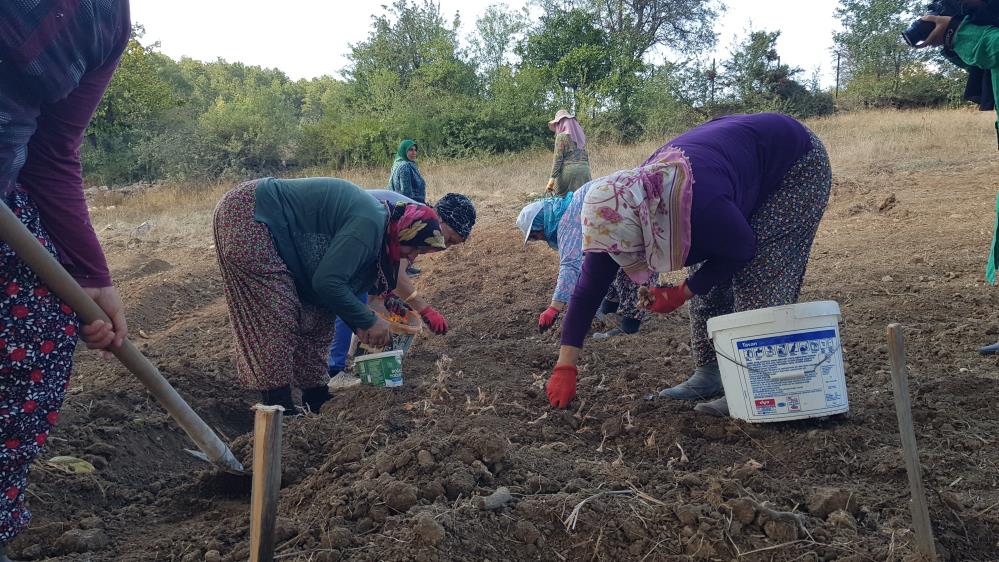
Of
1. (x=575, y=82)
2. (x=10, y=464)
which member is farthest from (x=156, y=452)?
(x=575, y=82)

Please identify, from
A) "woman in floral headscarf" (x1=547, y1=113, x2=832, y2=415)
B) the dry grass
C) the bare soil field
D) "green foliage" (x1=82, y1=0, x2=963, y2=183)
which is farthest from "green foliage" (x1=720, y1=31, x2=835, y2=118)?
"woman in floral headscarf" (x1=547, y1=113, x2=832, y2=415)

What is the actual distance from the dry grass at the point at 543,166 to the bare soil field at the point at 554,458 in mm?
6560

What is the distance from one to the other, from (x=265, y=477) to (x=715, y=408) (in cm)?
202

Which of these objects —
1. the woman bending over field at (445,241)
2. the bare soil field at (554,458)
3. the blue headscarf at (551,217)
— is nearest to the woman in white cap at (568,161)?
the bare soil field at (554,458)

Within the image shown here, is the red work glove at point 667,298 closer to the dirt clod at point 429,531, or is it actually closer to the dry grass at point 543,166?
the dirt clod at point 429,531

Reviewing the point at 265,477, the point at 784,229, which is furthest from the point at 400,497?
the point at 784,229

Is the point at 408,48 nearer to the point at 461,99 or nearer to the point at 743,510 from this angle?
the point at 461,99

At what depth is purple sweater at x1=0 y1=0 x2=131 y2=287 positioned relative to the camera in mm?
1621

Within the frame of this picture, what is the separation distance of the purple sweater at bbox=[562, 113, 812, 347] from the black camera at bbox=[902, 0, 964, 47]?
1104 mm

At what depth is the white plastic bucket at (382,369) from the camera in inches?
144

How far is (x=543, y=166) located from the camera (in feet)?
58.6

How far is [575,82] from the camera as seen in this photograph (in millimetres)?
23297

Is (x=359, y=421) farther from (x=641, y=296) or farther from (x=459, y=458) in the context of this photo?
(x=641, y=296)

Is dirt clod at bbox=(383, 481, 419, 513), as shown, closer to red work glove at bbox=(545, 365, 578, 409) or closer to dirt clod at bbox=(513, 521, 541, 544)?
dirt clod at bbox=(513, 521, 541, 544)
